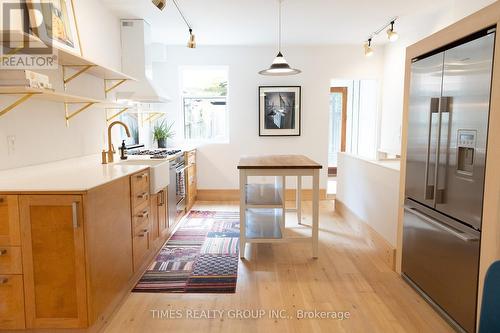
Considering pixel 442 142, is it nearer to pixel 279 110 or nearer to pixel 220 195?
pixel 279 110

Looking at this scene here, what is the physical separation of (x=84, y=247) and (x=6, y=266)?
1.34ft

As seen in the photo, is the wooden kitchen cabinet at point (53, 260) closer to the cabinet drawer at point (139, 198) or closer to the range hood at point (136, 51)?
the cabinet drawer at point (139, 198)

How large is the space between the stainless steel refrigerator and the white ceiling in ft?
5.41

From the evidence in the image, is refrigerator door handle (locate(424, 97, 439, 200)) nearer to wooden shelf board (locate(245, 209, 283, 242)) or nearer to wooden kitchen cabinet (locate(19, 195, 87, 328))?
wooden shelf board (locate(245, 209, 283, 242))

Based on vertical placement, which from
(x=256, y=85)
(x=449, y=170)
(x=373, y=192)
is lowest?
(x=373, y=192)

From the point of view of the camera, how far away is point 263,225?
142 inches

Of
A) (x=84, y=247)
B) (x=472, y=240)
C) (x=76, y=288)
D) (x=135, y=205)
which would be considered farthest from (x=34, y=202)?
(x=472, y=240)

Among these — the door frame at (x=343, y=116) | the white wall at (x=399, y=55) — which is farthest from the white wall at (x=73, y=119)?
the door frame at (x=343, y=116)

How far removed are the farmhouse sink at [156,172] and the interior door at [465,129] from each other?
7.28 ft

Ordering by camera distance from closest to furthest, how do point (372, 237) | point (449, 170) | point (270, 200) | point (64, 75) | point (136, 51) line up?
1. point (449, 170)
2. point (64, 75)
3. point (270, 200)
4. point (372, 237)
5. point (136, 51)

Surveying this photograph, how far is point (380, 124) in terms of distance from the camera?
570 cm

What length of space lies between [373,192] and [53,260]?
2899 millimetres

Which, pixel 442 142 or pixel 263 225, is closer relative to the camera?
pixel 442 142

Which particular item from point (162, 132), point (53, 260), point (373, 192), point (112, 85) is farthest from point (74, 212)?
point (162, 132)
